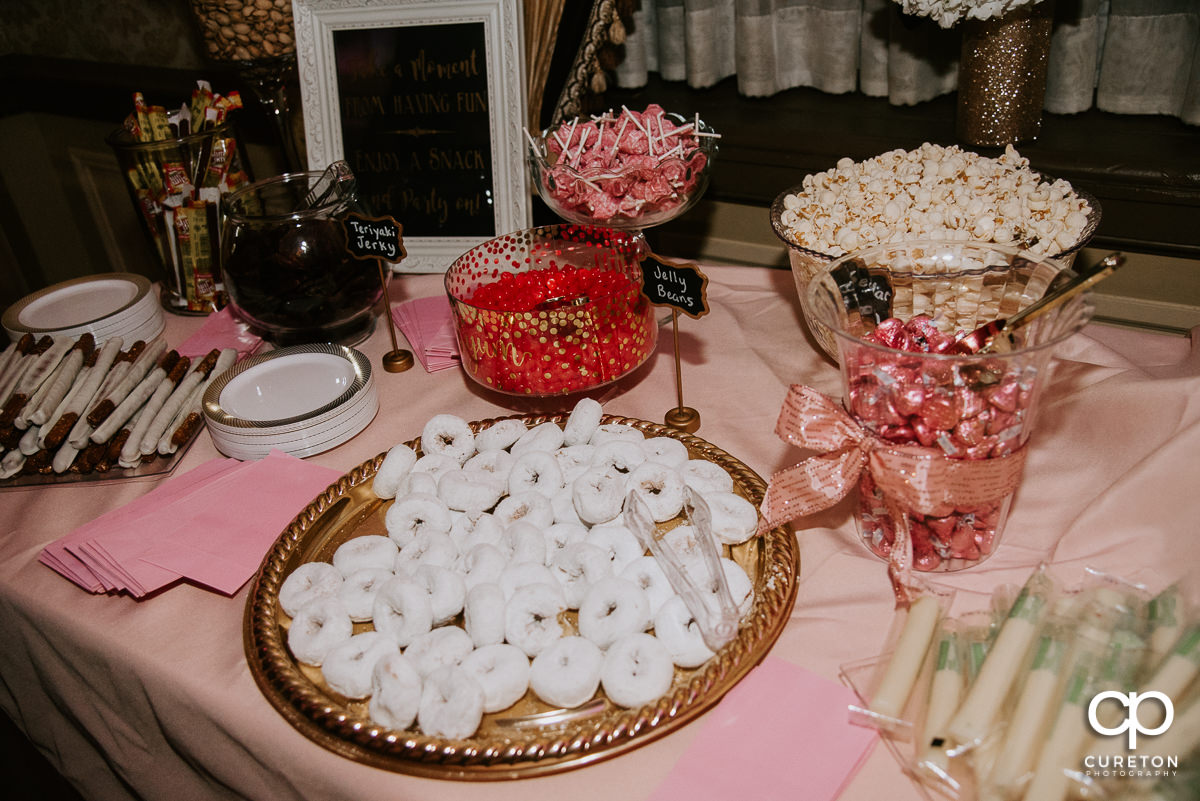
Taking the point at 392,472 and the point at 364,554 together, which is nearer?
the point at 364,554

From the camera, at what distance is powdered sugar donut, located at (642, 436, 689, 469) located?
104 centimetres

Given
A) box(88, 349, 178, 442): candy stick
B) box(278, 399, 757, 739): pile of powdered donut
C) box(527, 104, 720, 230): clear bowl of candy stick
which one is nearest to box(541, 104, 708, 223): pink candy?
box(527, 104, 720, 230): clear bowl of candy stick

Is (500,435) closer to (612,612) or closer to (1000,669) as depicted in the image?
(612,612)

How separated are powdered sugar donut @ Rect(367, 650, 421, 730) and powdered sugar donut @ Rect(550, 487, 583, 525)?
26 cm

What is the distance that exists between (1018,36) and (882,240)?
0.66 m

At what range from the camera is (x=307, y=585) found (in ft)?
3.04

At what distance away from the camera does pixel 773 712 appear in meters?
0.78

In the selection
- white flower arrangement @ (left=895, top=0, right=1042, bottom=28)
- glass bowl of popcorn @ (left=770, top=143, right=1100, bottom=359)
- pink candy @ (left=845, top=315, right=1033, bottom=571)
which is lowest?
pink candy @ (left=845, top=315, right=1033, bottom=571)

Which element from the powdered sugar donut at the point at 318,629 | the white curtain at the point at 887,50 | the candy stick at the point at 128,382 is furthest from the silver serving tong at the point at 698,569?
the white curtain at the point at 887,50

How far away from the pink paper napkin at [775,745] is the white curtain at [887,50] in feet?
4.78

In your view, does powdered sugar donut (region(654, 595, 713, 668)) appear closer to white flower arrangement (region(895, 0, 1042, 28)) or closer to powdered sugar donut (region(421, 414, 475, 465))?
powdered sugar donut (region(421, 414, 475, 465))

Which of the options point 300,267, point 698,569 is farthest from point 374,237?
point 698,569

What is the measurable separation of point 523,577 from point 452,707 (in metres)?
0.16

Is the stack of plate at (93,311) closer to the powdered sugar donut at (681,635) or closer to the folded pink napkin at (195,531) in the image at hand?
the folded pink napkin at (195,531)
